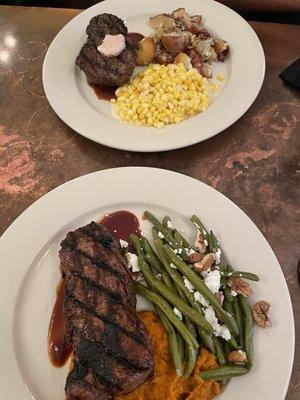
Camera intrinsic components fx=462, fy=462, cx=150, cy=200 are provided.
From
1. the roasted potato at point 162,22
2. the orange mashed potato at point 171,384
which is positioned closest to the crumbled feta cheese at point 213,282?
the orange mashed potato at point 171,384

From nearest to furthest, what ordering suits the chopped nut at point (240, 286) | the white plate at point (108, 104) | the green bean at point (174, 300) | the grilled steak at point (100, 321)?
the grilled steak at point (100, 321) < the green bean at point (174, 300) < the chopped nut at point (240, 286) < the white plate at point (108, 104)

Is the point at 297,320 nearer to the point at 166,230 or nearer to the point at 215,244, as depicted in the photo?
the point at 215,244

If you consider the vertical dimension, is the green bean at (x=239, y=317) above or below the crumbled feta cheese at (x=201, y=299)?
below

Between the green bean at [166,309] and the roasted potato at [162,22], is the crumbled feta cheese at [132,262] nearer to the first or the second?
the green bean at [166,309]

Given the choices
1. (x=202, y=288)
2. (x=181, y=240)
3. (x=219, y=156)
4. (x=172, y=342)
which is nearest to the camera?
(x=172, y=342)

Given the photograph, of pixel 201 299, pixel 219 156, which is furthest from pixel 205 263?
pixel 219 156

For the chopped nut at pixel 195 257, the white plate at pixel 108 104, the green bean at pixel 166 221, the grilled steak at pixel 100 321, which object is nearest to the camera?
the grilled steak at pixel 100 321

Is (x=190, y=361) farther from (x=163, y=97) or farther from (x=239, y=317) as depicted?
(x=163, y=97)
